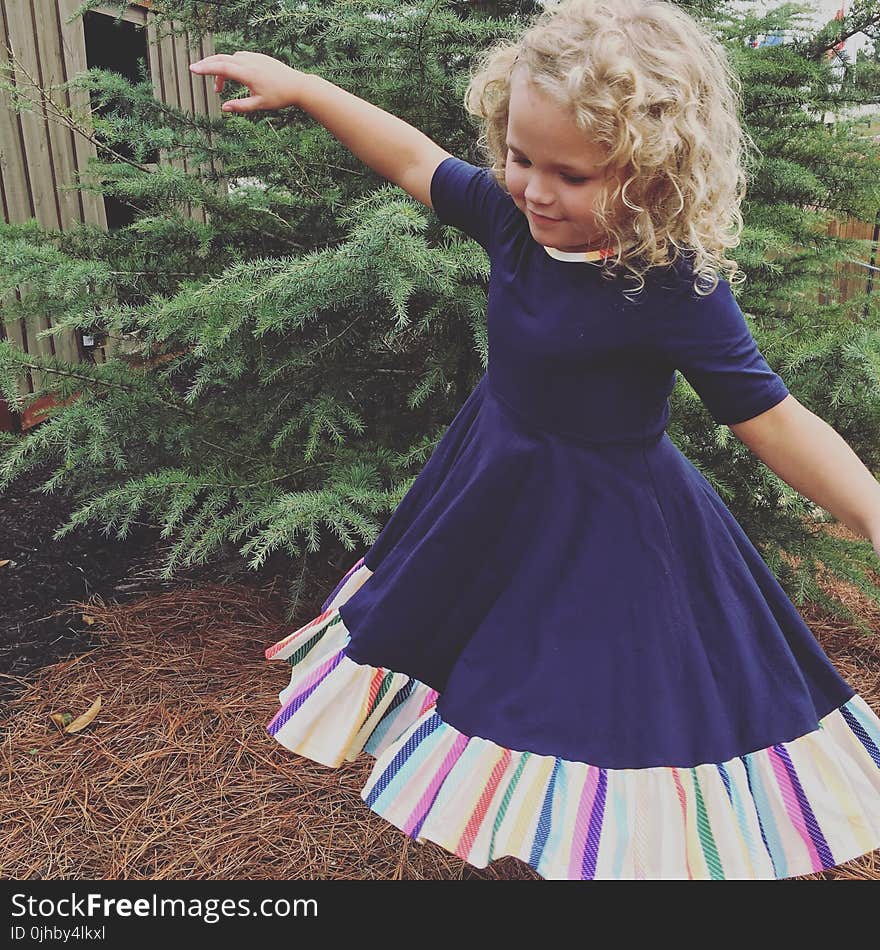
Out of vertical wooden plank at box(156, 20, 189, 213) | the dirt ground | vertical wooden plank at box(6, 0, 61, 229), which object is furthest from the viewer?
vertical wooden plank at box(156, 20, 189, 213)

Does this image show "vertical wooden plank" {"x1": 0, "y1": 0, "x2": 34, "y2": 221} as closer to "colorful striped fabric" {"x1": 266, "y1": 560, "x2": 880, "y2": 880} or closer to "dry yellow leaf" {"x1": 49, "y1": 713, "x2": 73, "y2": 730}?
"dry yellow leaf" {"x1": 49, "y1": 713, "x2": 73, "y2": 730}

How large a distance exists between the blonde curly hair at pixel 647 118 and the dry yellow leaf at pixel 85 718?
1.87 metres

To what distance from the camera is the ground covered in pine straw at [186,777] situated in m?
1.93

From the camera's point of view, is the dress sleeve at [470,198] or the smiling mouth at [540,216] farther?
the dress sleeve at [470,198]

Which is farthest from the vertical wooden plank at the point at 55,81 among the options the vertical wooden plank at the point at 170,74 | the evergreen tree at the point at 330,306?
the evergreen tree at the point at 330,306

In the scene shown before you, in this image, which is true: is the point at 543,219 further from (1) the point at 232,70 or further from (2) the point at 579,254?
(1) the point at 232,70

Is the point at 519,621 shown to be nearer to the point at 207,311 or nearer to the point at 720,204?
the point at 720,204

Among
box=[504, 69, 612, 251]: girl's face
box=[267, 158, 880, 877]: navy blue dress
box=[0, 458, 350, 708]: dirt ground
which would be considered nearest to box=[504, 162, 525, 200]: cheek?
box=[504, 69, 612, 251]: girl's face

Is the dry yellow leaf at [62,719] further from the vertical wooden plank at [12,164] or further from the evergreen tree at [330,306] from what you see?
the vertical wooden plank at [12,164]

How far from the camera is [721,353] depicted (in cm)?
122

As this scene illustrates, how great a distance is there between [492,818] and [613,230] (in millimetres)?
862

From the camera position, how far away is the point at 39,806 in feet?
6.79

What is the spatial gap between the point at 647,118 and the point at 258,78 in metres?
0.75

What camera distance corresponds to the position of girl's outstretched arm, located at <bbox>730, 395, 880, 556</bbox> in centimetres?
123
